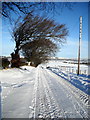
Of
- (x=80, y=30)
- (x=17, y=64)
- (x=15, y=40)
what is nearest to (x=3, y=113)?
(x=15, y=40)

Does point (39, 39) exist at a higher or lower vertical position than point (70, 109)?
higher

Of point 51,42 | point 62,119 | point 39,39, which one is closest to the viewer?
point 62,119

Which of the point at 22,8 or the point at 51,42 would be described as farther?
the point at 51,42

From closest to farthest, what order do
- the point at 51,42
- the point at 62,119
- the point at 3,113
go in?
the point at 62,119
the point at 3,113
the point at 51,42

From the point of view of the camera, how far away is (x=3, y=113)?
2812mm

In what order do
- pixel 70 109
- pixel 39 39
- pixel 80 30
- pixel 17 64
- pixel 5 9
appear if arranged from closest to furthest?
pixel 70 109, pixel 5 9, pixel 39 39, pixel 80 30, pixel 17 64

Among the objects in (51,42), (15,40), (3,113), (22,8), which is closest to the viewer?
(3,113)

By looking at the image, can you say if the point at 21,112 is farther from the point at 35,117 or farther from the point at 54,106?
the point at 54,106

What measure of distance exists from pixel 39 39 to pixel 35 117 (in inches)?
302

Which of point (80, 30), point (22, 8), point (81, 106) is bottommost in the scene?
point (81, 106)

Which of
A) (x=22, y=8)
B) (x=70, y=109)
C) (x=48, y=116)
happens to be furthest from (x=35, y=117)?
(x=22, y=8)

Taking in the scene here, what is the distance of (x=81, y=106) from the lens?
3.44 meters

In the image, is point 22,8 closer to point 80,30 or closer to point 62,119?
point 62,119

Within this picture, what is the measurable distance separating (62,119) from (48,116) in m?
→ 0.39
